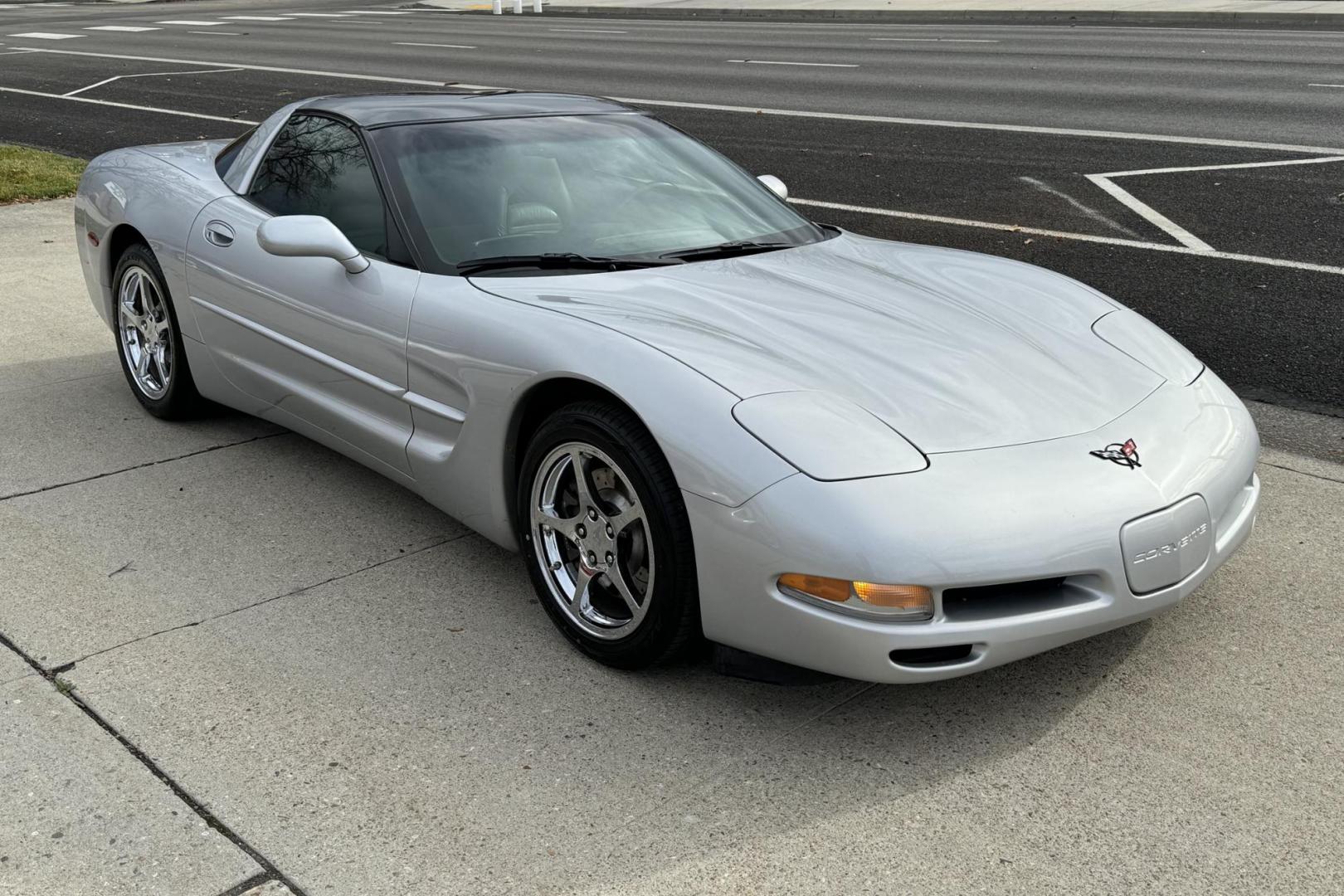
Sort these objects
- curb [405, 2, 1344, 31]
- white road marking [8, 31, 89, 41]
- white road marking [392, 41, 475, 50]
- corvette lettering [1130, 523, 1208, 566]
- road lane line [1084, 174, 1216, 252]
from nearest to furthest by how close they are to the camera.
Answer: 1. corvette lettering [1130, 523, 1208, 566]
2. road lane line [1084, 174, 1216, 252]
3. curb [405, 2, 1344, 31]
4. white road marking [392, 41, 475, 50]
5. white road marking [8, 31, 89, 41]

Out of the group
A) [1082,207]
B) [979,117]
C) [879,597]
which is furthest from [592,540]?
[979,117]

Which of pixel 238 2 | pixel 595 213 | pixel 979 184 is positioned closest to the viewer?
pixel 595 213

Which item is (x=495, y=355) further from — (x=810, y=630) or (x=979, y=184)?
(x=979, y=184)

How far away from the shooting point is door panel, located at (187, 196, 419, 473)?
3965 millimetres

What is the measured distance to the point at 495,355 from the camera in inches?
140

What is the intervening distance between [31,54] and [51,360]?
19.6m

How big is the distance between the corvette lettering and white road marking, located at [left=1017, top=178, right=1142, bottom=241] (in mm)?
5207

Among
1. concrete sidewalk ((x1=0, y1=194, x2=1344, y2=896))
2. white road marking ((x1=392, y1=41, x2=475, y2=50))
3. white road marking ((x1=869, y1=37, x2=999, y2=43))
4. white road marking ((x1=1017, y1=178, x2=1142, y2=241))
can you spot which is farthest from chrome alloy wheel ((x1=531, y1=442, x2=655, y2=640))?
white road marking ((x1=392, y1=41, x2=475, y2=50))

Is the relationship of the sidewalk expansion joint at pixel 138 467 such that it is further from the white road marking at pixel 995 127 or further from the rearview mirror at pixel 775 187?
the white road marking at pixel 995 127

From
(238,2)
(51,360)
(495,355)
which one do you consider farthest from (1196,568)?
(238,2)

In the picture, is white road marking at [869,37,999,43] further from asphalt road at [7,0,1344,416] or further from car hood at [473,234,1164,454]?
car hood at [473,234,1164,454]

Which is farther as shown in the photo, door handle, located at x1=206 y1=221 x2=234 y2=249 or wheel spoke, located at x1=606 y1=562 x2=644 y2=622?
door handle, located at x1=206 y1=221 x2=234 y2=249

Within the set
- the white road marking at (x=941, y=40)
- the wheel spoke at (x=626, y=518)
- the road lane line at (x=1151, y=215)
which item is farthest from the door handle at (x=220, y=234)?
the white road marking at (x=941, y=40)

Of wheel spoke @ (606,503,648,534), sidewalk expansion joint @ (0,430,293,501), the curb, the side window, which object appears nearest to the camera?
wheel spoke @ (606,503,648,534)
